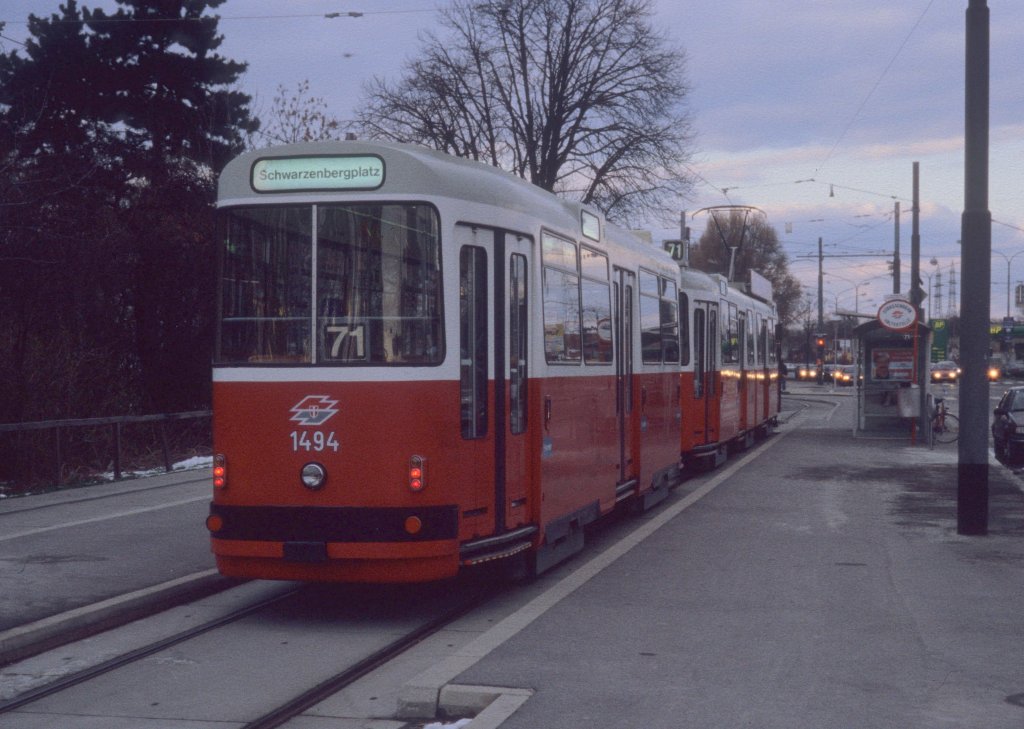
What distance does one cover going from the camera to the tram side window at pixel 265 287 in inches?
336

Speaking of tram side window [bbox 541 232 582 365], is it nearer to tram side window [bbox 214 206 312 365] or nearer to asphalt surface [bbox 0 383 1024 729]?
asphalt surface [bbox 0 383 1024 729]

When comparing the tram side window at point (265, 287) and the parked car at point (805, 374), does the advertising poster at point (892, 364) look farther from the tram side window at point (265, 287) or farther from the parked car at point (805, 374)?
the parked car at point (805, 374)

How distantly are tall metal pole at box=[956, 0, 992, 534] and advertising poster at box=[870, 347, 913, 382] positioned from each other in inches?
701

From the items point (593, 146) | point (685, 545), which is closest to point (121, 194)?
point (593, 146)

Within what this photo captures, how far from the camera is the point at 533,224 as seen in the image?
973 centimetres

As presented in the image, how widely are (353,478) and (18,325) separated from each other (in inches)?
505

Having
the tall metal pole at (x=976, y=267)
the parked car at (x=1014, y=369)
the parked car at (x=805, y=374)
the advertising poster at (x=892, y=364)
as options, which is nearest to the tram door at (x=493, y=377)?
the tall metal pole at (x=976, y=267)

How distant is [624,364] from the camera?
1291 cm

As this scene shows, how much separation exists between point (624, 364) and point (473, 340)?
4343 millimetres

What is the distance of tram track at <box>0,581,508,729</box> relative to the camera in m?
6.80

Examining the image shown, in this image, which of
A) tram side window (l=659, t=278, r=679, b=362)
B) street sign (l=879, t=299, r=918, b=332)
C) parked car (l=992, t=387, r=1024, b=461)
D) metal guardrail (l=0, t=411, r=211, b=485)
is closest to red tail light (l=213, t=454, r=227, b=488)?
tram side window (l=659, t=278, r=679, b=362)

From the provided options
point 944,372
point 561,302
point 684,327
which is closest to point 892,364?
point 684,327

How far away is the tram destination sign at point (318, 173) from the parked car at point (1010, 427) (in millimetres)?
17483

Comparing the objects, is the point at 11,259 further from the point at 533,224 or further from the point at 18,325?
the point at 533,224
